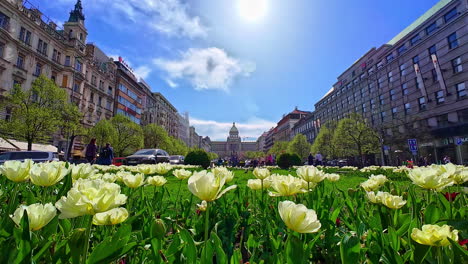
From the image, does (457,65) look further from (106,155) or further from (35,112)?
(35,112)

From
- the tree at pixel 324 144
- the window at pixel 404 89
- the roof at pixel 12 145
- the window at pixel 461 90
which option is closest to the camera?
the roof at pixel 12 145

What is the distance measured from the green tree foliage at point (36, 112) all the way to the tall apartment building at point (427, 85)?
130 feet

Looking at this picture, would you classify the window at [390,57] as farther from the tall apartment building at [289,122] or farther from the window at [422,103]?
the tall apartment building at [289,122]

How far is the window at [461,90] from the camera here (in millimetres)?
30500

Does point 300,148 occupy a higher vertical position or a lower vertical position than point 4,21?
lower

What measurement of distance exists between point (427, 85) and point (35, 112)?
48.8 metres

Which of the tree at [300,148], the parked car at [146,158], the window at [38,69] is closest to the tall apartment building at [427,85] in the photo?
the tree at [300,148]

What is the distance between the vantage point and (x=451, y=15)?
1289 inches

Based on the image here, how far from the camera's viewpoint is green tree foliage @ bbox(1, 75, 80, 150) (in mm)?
22391

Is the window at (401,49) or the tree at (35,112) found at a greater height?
the window at (401,49)

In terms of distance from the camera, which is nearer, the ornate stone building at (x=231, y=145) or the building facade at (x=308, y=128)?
the building facade at (x=308, y=128)

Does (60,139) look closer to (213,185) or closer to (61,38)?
(61,38)


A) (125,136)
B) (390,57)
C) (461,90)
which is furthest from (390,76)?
(125,136)

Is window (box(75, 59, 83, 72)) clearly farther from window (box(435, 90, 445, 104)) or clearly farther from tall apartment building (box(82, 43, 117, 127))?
window (box(435, 90, 445, 104))
